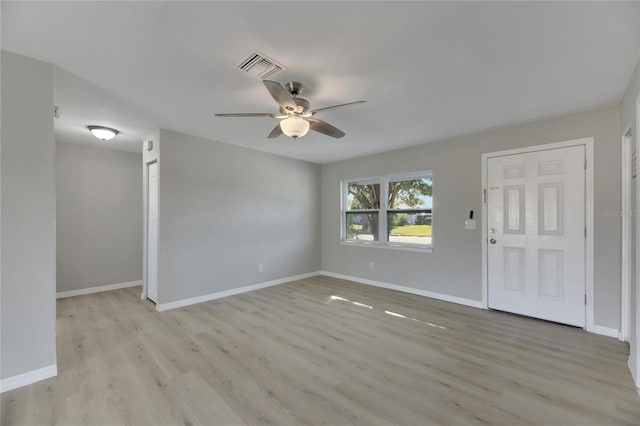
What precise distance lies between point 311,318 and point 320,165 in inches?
138

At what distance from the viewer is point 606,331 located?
9.32 ft

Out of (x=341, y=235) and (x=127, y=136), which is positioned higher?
(x=127, y=136)

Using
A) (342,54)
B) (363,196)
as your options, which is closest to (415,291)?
(363,196)

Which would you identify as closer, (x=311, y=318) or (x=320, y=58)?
(x=320, y=58)

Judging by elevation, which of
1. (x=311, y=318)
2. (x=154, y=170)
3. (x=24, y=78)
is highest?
(x=24, y=78)

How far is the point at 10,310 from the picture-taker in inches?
76.5

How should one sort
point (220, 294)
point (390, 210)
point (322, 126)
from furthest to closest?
1. point (390, 210)
2. point (220, 294)
3. point (322, 126)

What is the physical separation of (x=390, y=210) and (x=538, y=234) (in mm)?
2167

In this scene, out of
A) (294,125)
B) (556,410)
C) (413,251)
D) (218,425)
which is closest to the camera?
(218,425)

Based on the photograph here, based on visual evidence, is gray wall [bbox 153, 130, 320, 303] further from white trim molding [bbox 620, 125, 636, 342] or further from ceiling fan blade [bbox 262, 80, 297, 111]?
white trim molding [bbox 620, 125, 636, 342]

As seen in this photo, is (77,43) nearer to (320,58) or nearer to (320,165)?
(320,58)

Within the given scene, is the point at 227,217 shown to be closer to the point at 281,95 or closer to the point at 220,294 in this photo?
the point at 220,294

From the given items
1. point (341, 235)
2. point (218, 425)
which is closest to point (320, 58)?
point (218, 425)

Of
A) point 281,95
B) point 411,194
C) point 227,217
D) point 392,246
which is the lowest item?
point 392,246
